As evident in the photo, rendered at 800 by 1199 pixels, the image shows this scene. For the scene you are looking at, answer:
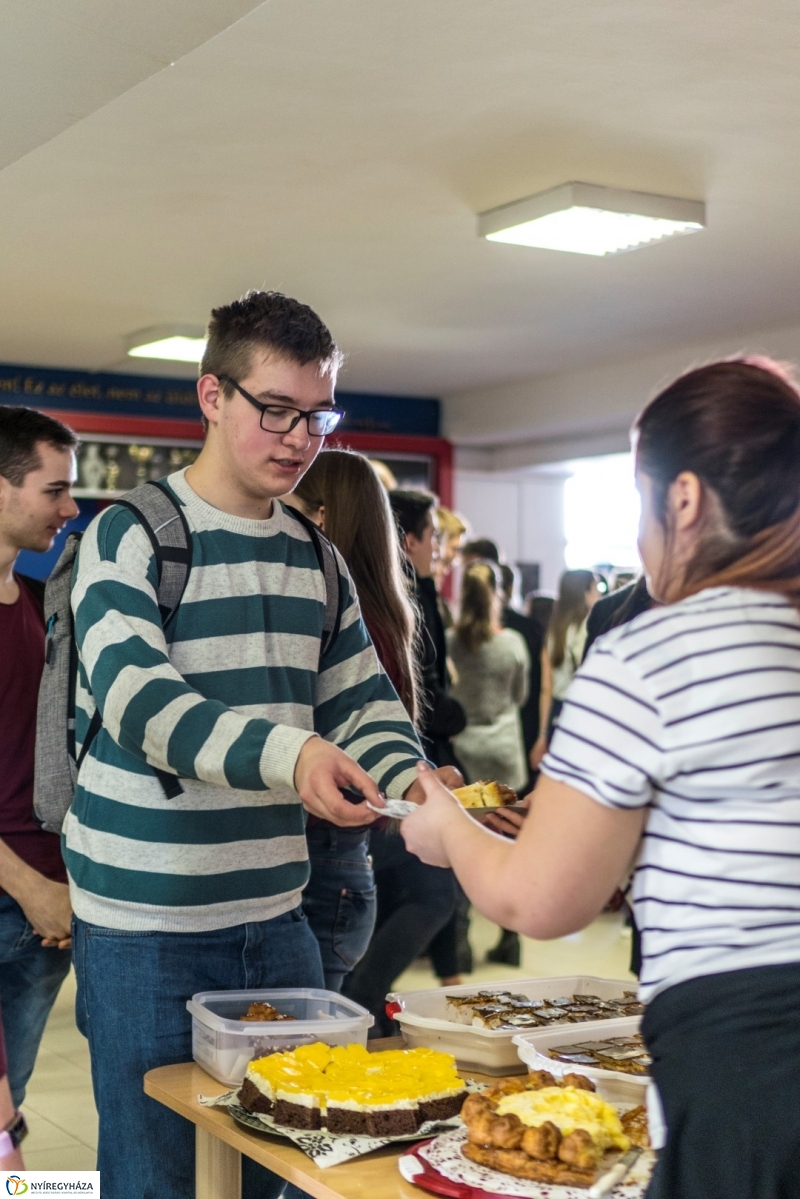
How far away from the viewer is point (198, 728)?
1705 mm

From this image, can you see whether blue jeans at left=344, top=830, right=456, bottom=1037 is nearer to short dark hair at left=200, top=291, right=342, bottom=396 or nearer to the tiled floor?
the tiled floor

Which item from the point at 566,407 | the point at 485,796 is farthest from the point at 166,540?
the point at 566,407

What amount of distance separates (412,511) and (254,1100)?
2494 millimetres

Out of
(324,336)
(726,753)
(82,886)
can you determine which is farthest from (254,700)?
(726,753)

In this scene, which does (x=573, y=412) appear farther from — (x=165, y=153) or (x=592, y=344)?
(x=165, y=153)

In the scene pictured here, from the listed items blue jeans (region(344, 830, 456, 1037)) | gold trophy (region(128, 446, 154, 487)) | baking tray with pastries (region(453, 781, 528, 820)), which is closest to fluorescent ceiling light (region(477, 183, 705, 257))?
blue jeans (region(344, 830, 456, 1037))

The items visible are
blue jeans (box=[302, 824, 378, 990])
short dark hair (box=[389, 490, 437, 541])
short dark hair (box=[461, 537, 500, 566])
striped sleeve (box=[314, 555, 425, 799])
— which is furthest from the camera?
short dark hair (box=[461, 537, 500, 566])

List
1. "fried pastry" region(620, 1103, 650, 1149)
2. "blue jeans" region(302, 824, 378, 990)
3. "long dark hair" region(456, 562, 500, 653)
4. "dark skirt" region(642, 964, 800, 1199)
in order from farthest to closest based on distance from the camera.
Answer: "long dark hair" region(456, 562, 500, 653) < "blue jeans" region(302, 824, 378, 990) < "fried pastry" region(620, 1103, 650, 1149) < "dark skirt" region(642, 964, 800, 1199)

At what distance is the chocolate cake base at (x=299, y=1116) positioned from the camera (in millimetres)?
1605

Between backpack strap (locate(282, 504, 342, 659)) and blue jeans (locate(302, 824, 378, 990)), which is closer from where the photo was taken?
backpack strap (locate(282, 504, 342, 659))

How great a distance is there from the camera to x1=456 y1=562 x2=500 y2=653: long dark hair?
6152mm

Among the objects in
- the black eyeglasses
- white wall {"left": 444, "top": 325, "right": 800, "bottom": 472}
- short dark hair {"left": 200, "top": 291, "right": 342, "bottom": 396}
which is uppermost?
white wall {"left": 444, "top": 325, "right": 800, "bottom": 472}

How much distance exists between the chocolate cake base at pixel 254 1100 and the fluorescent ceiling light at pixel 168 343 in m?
5.59

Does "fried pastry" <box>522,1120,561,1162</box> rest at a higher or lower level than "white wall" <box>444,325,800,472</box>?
lower
